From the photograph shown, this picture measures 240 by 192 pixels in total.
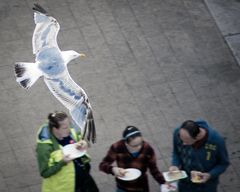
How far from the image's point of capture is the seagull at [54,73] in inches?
377

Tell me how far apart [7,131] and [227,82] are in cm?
308

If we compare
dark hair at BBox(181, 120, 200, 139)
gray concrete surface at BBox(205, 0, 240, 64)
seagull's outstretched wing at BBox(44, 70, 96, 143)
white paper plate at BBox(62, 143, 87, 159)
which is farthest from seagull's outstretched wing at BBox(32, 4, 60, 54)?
dark hair at BBox(181, 120, 200, 139)

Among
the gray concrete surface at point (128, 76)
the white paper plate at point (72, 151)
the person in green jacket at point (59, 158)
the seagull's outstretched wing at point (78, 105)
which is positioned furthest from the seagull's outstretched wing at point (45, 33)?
the white paper plate at point (72, 151)

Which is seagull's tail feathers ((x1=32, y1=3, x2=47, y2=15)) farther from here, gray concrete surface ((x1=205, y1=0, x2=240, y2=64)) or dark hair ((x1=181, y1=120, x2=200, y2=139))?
dark hair ((x1=181, y1=120, x2=200, y2=139))

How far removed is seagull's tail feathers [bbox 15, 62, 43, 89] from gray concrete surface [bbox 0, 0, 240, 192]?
0.25 meters

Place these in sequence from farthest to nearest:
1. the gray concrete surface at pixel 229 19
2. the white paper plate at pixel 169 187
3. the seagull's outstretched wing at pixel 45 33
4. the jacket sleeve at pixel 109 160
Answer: the gray concrete surface at pixel 229 19, the seagull's outstretched wing at pixel 45 33, the white paper plate at pixel 169 187, the jacket sleeve at pixel 109 160

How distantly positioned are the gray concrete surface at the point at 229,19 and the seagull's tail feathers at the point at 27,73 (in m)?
2.94

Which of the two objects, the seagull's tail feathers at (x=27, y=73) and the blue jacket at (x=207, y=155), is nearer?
the blue jacket at (x=207, y=155)

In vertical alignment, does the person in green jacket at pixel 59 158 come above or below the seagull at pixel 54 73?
above

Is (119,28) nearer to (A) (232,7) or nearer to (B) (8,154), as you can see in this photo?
(A) (232,7)

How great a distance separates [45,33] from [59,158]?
3000mm

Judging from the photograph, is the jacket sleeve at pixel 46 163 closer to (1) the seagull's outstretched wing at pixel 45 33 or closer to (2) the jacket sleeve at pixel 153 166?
(2) the jacket sleeve at pixel 153 166

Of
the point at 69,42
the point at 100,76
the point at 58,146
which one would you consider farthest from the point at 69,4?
the point at 58,146

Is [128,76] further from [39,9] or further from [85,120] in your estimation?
[39,9]
